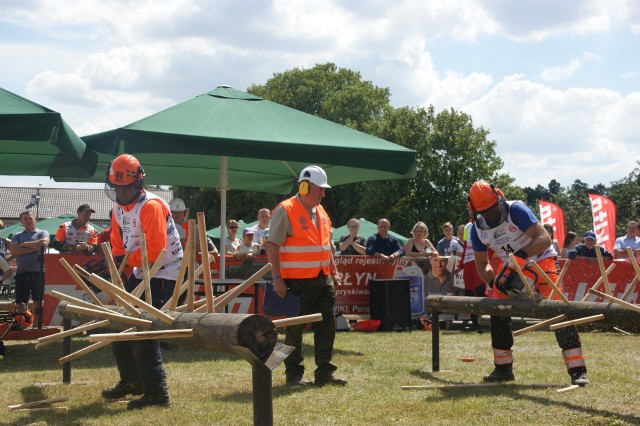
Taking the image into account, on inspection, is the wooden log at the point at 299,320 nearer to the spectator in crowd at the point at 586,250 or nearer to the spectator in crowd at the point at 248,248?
the spectator in crowd at the point at 248,248

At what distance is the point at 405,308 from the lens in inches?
538

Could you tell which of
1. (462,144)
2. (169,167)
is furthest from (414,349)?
(462,144)

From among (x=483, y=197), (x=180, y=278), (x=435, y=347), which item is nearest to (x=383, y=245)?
(x=435, y=347)

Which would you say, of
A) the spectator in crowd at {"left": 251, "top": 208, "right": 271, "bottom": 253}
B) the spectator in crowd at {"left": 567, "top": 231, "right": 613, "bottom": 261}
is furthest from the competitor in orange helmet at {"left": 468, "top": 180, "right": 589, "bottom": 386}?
the spectator in crowd at {"left": 567, "top": 231, "right": 613, "bottom": 261}

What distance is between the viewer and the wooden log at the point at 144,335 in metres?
4.34

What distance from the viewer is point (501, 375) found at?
7891 mm

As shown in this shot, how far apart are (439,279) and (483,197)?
24.9 ft

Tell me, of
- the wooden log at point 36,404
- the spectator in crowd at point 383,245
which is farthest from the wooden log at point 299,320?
the spectator in crowd at point 383,245

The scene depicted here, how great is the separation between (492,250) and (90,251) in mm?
6483

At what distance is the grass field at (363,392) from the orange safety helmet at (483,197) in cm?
154

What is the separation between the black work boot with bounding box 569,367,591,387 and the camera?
740 centimetres

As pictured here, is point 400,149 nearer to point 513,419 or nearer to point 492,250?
point 492,250

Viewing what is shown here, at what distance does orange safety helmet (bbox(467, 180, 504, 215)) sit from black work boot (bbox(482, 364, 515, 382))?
1.47 metres

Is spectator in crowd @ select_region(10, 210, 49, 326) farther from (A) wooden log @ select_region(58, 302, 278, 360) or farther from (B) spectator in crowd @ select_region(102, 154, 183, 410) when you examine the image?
(A) wooden log @ select_region(58, 302, 278, 360)
